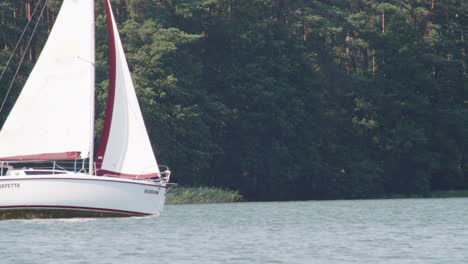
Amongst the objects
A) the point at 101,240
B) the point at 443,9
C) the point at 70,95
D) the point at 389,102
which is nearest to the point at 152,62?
the point at 389,102

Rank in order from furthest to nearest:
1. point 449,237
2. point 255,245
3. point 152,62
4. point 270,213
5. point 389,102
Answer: point 389,102 → point 152,62 → point 270,213 → point 449,237 → point 255,245

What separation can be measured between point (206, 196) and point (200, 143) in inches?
414

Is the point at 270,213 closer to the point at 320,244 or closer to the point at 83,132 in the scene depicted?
the point at 83,132

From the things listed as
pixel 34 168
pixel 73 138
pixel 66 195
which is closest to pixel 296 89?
pixel 34 168

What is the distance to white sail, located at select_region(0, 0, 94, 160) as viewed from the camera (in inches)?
1906

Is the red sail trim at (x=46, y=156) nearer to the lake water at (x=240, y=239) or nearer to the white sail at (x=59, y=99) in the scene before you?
the white sail at (x=59, y=99)

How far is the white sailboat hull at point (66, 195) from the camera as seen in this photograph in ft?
154

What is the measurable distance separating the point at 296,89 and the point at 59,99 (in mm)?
50660

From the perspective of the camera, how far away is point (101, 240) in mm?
38781

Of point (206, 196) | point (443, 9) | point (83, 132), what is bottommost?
point (206, 196)

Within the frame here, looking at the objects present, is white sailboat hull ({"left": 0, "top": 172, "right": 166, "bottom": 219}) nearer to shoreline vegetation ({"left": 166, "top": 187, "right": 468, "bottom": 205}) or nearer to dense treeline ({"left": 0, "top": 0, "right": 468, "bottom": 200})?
shoreline vegetation ({"left": 166, "top": 187, "right": 468, "bottom": 205})

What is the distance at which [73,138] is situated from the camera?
4884cm

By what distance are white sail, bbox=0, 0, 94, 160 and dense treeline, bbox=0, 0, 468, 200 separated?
110 ft

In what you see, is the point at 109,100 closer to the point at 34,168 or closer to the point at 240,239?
the point at 240,239
